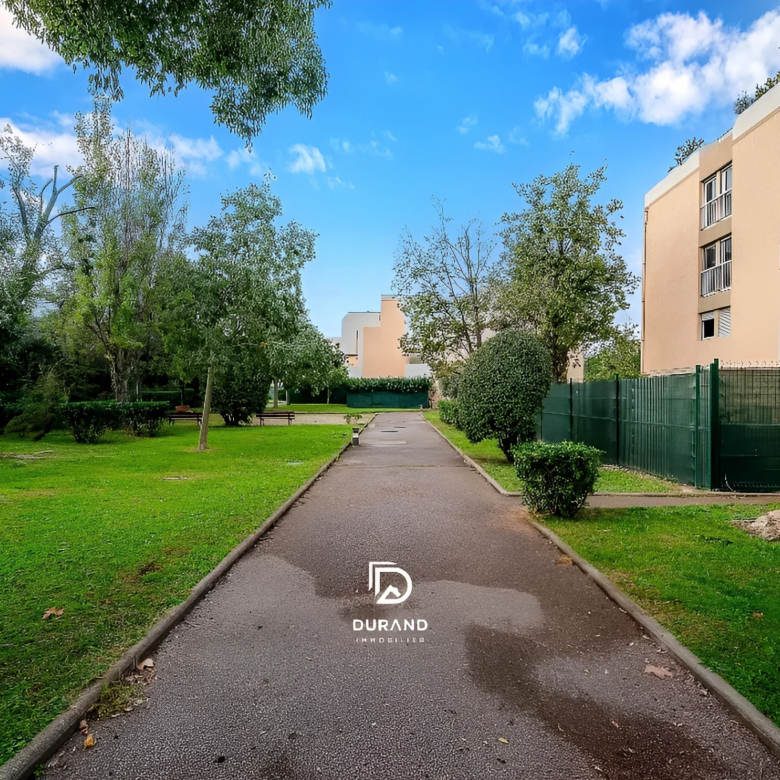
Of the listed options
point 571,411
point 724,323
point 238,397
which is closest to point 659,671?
point 571,411

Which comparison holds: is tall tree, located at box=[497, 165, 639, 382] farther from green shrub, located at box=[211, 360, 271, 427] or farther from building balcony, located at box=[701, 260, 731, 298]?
green shrub, located at box=[211, 360, 271, 427]

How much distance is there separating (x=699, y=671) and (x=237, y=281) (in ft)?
48.6

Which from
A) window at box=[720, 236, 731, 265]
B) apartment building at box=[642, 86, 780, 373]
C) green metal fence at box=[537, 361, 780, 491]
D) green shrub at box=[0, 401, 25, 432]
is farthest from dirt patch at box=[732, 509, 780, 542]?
green shrub at box=[0, 401, 25, 432]

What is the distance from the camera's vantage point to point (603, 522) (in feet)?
23.6

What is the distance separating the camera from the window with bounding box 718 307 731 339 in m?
17.5

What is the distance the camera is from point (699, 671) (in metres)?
3.34

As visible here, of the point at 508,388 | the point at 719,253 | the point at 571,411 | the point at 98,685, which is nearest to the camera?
the point at 98,685

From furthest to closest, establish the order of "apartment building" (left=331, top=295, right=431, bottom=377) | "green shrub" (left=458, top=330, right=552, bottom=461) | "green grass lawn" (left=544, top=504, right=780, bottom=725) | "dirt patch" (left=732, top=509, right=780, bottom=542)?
"apartment building" (left=331, top=295, right=431, bottom=377)
"green shrub" (left=458, top=330, right=552, bottom=461)
"dirt patch" (left=732, top=509, right=780, bottom=542)
"green grass lawn" (left=544, top=504, right=780, bottom=725)

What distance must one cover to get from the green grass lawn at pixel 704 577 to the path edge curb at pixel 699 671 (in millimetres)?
60

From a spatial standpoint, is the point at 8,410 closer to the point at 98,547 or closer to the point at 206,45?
the point at 98,547

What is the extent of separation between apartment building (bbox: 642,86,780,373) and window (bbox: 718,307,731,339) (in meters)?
0.03

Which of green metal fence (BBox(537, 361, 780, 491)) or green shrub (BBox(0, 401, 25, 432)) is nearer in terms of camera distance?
green metal fence (BBox(537, 361, 780, 491))

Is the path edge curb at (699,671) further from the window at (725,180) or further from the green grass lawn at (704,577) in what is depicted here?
the window at (725,180)

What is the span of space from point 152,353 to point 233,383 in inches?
159
